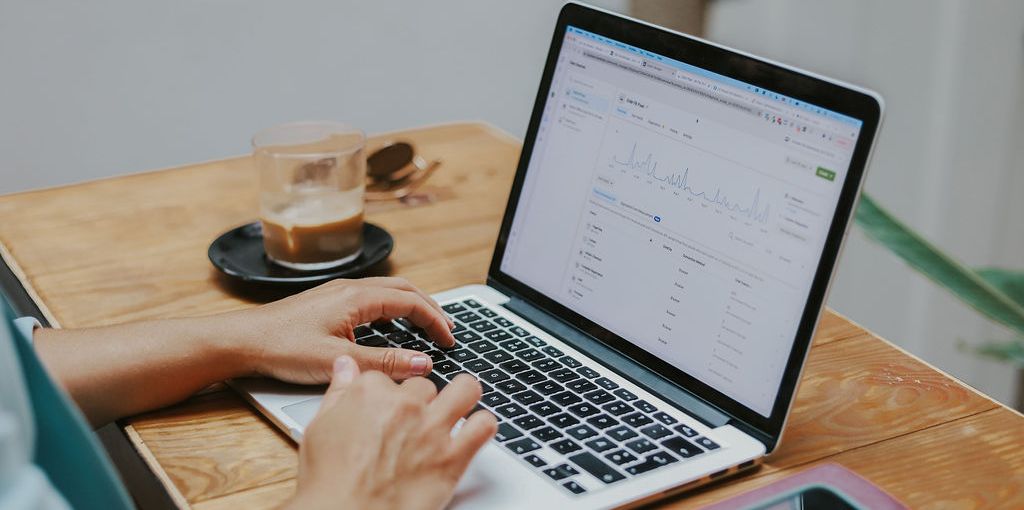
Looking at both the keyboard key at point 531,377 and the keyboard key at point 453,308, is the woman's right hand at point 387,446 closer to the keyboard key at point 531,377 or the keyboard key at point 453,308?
the keyboard key at point 531,377

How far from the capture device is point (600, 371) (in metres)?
0.87

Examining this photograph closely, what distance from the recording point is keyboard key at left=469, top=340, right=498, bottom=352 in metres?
0.92

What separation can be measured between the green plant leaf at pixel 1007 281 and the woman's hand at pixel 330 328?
611 mm

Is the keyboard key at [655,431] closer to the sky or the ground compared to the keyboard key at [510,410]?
closer to the sky

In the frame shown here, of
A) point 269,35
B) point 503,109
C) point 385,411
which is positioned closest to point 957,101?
point 503,109

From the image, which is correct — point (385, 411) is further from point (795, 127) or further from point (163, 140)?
point (163, 140)

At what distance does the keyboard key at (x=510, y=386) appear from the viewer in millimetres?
Answer: 833

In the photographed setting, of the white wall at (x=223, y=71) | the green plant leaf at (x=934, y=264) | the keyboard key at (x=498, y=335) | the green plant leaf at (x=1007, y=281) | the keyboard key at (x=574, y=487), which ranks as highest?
the green plant leaf at (x=934, y=264)

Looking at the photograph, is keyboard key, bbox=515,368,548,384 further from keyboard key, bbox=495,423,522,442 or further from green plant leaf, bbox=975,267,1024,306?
green plant leaf, bbox=975,267,1024,306

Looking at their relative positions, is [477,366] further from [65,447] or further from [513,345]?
[65,447]

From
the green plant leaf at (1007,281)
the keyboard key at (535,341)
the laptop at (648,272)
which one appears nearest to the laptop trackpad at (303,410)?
the laptop at (648,272)

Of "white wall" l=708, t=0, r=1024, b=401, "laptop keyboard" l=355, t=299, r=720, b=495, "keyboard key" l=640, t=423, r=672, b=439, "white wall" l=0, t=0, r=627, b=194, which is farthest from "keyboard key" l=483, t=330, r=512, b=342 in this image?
"white wall" l=0, t=0, r=627, b=194

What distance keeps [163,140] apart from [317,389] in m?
1.54

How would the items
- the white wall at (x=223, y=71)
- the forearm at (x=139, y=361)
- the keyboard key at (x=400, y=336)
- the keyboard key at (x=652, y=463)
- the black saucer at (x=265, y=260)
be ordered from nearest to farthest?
the keyboard key at (x=652, y=463), the forearm at (x=139, y=361), the keyboard key at (x=400, y=336), the black saucer at (x=265, y=260), the white wall at (x=223, y=71)
